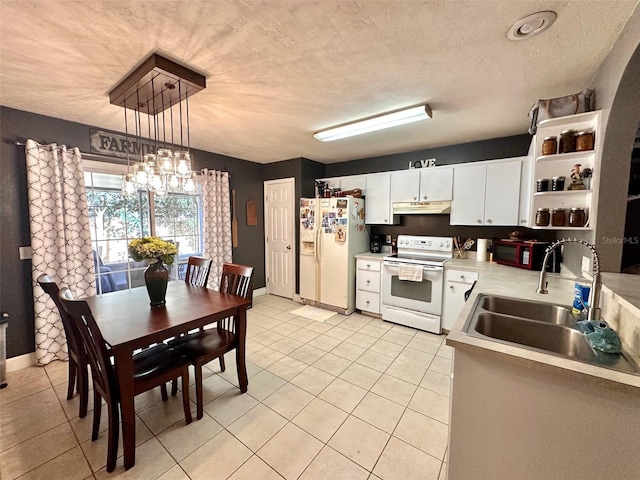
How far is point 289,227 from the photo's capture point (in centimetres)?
450

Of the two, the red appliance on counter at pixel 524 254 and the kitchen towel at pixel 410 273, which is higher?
the red appliance on counter at pixel 524 254

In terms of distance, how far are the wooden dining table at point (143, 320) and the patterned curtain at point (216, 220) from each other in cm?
136

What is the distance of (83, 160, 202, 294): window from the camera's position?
2.95 m

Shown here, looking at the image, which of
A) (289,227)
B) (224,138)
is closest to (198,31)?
(224,138)

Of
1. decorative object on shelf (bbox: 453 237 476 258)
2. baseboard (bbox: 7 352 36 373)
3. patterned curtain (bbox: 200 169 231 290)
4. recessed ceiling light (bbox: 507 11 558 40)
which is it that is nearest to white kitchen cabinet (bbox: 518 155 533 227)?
decorative object on shelf (bbox: 453 237 476 258)

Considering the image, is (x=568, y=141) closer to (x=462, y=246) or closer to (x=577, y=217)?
(x=577, y=217)

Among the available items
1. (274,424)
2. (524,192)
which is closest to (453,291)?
(524,192)

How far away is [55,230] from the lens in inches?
101

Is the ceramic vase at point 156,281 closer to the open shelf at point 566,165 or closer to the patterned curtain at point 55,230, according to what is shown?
the patterned curtain at point 55,230

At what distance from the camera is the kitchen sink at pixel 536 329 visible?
3.37 feet

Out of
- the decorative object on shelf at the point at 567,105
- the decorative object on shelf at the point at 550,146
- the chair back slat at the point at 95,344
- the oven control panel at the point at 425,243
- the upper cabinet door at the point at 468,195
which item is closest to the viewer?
the chair back slat at the point at 95,344

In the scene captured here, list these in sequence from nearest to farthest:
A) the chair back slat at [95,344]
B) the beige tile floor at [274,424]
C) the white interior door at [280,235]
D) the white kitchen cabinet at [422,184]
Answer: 1. the chair back slat at [95,344]
2. the beige tile floor at [274,424]
3. the white kitchen cabinet at [422,184]
4. the white interior door at [280,235]

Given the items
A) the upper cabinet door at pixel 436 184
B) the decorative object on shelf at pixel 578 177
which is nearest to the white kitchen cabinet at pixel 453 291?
the upper cabinet door at pixel 436 184

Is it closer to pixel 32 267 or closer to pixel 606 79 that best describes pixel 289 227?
pixel 32 267
